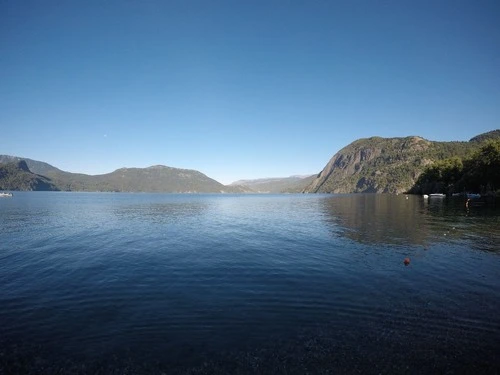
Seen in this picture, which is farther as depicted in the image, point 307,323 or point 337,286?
point 337,286

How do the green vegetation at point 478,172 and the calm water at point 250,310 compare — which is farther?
the green vegetation at point 478,172

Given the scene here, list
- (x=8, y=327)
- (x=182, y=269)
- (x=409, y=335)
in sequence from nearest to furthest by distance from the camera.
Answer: (x=409, y=335), (x=8, y=327), (x=182, y=269)

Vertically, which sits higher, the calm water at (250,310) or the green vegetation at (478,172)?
the green vegetation at (478,172)

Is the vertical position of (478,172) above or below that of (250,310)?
above

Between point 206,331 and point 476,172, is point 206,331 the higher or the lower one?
the lower one

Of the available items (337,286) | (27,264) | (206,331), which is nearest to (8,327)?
(206,331)

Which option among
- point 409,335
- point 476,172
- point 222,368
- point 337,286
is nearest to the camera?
point 222,368

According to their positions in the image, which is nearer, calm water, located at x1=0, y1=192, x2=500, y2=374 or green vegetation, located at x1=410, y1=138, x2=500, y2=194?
calm water, located at x1=0, y1=192, x2=500, y2=374

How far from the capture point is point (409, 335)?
13.9 meters

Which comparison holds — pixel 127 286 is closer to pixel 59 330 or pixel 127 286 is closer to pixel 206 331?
pixel 59 330

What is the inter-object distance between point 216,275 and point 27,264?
18.6 m

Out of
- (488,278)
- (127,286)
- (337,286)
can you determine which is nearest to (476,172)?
(488,278)

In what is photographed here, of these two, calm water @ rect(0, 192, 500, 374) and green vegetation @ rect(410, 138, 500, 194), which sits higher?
green vegetation @ rect(410, 138, 500, 194)

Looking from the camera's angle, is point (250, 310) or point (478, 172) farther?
point (478, 172)
